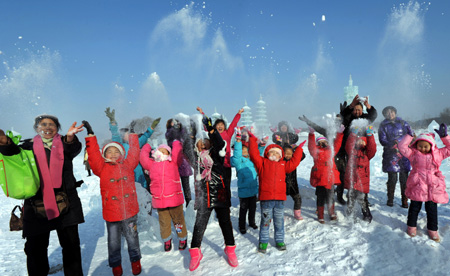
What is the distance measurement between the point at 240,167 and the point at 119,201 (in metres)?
2.44

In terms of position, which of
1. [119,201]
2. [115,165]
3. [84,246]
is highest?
[115,165]

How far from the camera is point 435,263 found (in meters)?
3.57

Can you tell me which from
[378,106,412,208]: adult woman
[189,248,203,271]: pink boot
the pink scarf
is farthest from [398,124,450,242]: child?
the pink scarf

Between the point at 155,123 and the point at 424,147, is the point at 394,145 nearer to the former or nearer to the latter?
the point at 424,147

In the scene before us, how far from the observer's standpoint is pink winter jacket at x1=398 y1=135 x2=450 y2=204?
4164 mm

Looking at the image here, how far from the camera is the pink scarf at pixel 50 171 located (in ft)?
10.8

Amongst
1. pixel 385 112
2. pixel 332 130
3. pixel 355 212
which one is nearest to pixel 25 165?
pixel 332 130

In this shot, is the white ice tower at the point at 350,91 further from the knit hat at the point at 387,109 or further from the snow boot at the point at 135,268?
the snow boot at the point at 135,268

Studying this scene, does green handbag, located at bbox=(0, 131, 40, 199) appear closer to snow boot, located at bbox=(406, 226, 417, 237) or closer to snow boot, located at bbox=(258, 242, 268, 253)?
snow boot, located at bbox=(258, 242, 268, 253)

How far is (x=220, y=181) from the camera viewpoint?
4105mm

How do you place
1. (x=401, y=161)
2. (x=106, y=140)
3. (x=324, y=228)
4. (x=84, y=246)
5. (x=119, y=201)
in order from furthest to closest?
1. (x=401, y=161)
2. (x=84, y=246)
3. (x=324, y=228)
4. (x=106, y=140)
5. (x=119, y=201)

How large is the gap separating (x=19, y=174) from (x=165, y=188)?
2.23 meters

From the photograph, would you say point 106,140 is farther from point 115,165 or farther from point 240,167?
point 240,167

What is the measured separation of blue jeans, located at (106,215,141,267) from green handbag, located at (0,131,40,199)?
131 centimetres
